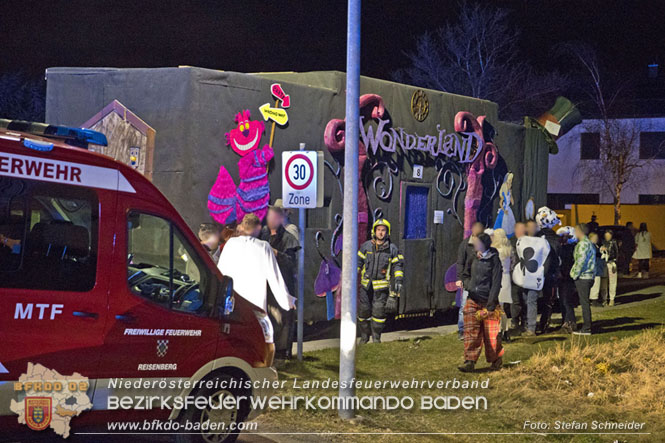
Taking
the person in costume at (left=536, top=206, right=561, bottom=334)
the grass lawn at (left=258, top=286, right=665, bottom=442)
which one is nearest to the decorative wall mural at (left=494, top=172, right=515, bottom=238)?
the person in costume at (left=536, top=206, right=561, bottom=334)

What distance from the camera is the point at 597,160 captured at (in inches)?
1879

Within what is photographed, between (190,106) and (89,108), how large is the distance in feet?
5.65

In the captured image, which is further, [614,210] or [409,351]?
[614,210]

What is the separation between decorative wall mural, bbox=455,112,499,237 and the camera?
17.7 m

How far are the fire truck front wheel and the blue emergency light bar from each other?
207cm

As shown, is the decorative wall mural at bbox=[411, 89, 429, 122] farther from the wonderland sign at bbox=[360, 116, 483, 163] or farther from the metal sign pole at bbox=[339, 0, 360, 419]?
the metal sign pole at bbox=[339, 0, 360, 419]

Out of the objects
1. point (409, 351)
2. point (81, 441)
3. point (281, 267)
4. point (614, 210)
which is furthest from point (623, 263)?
point (81, 441)

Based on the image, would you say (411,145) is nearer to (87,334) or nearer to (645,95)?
(87,334)

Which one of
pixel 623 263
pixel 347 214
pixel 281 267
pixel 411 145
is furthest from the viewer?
pixel 623 263

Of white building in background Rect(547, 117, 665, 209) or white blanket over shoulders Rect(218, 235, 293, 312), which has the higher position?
white building in background Rect(547, 117, 665, 209)

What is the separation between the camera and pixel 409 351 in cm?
1274

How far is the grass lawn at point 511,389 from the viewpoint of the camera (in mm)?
8375

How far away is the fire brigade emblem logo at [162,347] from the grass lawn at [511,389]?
1854 mm

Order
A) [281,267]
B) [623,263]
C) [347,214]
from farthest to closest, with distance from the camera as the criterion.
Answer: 1. [623,263]
2. [281,267]
3. [347,214]
